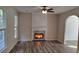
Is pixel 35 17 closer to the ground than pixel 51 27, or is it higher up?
higher up

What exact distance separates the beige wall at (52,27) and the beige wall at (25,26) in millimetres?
1430

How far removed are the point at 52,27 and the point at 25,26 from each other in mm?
2111

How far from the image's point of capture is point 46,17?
8484 mm

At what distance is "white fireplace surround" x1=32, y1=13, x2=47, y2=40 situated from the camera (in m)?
8.30

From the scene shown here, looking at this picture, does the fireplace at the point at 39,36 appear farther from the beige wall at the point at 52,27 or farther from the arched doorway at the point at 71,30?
the arched doorway at the point at 71,30

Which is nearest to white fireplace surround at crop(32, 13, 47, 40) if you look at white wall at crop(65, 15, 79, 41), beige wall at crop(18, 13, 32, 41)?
beige wall at crop(18, 13, 32, 41)
